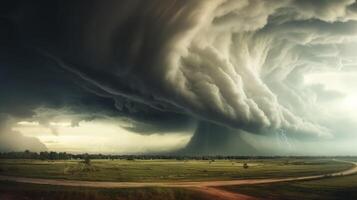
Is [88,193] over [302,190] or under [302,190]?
under

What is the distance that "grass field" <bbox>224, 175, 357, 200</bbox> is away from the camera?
141 ft

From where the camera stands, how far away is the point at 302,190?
45.8m

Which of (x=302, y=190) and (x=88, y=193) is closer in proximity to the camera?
(x=88, y=193)

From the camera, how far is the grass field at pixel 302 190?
1693 inches

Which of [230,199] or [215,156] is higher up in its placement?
[215,156]

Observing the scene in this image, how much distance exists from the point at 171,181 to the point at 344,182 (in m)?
23.2

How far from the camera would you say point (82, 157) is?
62906mm

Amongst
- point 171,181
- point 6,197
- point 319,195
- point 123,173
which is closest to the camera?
point 6,197

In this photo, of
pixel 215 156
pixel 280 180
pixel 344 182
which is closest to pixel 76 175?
Answer: pixel 280 180

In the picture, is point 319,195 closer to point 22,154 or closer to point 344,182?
point 344,182

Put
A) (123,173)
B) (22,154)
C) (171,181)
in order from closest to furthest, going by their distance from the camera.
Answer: (171,181)
(123,173)
(22,154)

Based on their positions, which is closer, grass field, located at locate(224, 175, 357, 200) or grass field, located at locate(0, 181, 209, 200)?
grass field, located at locate(0, 181, 209, 200)

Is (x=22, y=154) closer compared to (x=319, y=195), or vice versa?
(x=319, y=195)

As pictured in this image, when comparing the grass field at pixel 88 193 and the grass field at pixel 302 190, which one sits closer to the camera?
the grass field at pixel 88 193
